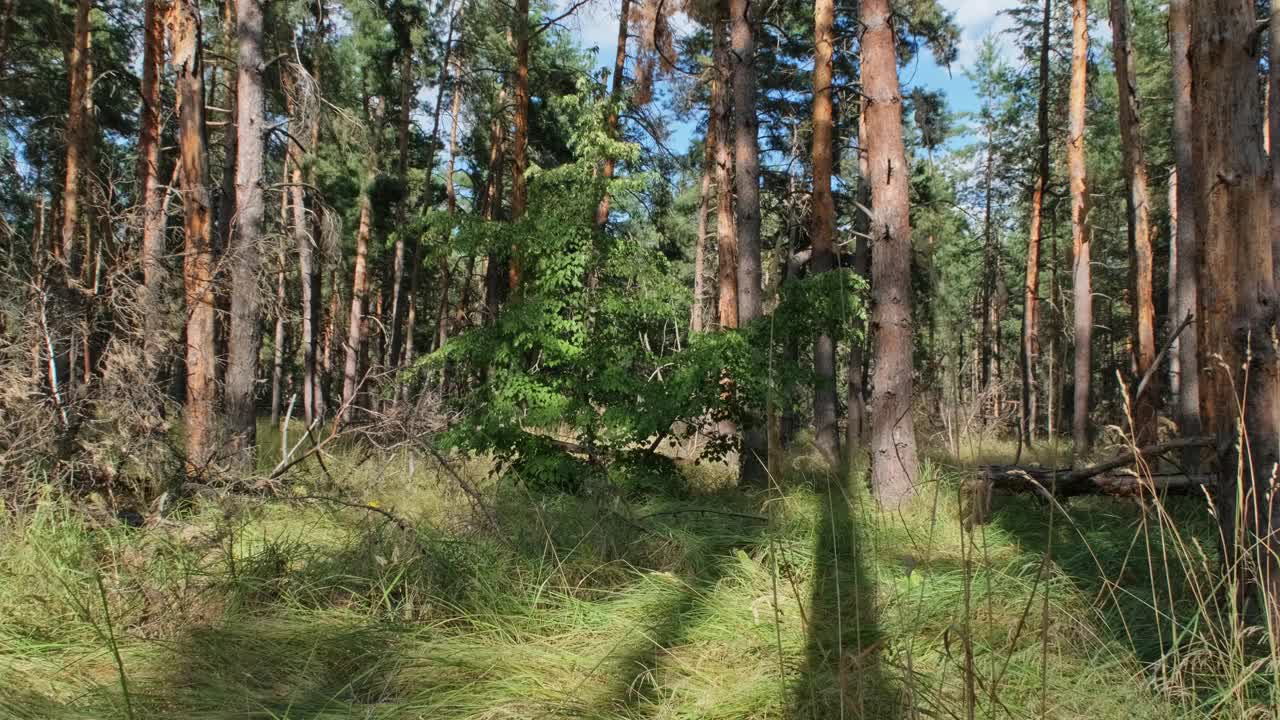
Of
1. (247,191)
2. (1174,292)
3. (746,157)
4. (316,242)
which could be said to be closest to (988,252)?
(1174,292)

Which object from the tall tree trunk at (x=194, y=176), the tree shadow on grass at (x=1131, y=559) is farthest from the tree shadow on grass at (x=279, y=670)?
the tall tree trunk at (x=194, y=176)

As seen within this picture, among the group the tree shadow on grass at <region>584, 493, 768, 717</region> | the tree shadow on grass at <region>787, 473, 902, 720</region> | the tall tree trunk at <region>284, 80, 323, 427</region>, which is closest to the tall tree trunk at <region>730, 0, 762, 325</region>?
the tree shadow on grass at <region>584, 493, 768, 717</region>

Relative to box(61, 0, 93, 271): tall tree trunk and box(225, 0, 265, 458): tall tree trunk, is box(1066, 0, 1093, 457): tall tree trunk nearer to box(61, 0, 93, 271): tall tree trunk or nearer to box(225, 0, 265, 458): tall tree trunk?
box(225, 0, 265, 458): tall tree trunk

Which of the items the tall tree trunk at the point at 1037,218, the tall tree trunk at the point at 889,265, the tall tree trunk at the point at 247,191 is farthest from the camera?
the tall tree trunk at the point at 1037,218

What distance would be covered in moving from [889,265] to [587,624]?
409cm

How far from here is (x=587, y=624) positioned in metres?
3.47

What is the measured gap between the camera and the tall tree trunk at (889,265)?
6.14 meters

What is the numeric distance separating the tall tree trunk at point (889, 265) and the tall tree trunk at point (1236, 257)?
309cm

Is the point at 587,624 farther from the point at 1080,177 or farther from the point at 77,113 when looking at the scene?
the point at 77,113

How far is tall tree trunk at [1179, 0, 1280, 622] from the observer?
9.08ft

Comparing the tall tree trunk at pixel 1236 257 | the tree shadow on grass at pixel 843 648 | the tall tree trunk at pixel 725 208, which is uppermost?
the tall tree trunk at pixel 725 208

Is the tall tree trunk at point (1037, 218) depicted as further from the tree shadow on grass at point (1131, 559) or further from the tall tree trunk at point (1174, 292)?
the tree shadow on grass at point (1131, 559)

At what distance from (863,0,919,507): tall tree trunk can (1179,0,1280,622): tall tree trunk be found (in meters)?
3.09

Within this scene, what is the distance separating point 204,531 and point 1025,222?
27909 millimetres
